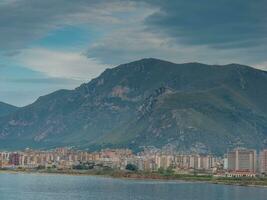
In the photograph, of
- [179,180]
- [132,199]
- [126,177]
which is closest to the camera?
[132,199]

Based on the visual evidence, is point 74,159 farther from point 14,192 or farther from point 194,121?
point 14,192

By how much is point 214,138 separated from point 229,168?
217 ft

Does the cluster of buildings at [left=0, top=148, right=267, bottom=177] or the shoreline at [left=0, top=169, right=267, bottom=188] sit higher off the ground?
the cluster of buildings at [left=0, top=148, right=267, bottom=177]

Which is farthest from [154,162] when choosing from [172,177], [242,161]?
[172,177]

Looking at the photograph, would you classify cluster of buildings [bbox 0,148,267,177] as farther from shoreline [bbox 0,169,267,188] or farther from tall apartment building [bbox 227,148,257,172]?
shoreline [bbox 0,169,267,188]

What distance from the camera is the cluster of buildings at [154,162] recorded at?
125531 mm

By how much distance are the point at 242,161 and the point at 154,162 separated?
14.7 meters

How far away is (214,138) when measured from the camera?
194m

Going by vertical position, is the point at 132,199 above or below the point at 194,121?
below

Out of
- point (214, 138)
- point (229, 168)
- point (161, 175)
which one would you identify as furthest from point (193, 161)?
point (214, 138)

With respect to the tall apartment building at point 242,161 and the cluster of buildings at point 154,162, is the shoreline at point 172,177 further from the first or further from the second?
the tall apartment building at point 242,161

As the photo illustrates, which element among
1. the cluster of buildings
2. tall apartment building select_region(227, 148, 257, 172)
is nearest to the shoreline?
the cluster of buildings

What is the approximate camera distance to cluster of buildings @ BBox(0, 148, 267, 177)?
126 m

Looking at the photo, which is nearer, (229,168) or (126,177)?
(126,177)
